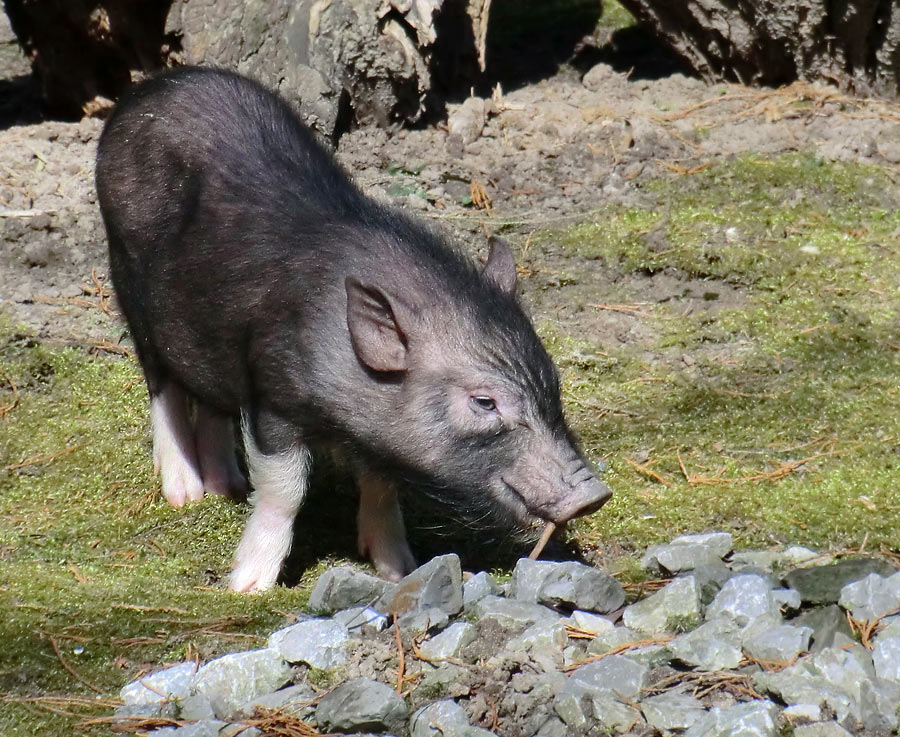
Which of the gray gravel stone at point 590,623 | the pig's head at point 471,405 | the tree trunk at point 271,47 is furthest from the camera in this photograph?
the tree trunk at point 271,47

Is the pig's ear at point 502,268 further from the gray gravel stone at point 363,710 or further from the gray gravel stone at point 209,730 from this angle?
the gray gravel stone at point 209,730

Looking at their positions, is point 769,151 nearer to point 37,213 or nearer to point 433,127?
point 433,127

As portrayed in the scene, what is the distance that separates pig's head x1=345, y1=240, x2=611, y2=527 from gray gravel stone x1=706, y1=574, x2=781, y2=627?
57 centimetres

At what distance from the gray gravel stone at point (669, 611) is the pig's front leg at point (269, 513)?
150 cm

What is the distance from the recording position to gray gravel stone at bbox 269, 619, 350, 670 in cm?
416

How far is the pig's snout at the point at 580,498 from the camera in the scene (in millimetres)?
4707

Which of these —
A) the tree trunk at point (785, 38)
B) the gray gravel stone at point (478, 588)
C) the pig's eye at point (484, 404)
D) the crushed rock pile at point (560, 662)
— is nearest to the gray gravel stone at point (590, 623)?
the crushed rock pile at point (560, 662)

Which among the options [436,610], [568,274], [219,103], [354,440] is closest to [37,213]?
[219,103]

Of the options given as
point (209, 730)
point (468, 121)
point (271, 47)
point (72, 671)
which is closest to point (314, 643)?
point (209, 730)

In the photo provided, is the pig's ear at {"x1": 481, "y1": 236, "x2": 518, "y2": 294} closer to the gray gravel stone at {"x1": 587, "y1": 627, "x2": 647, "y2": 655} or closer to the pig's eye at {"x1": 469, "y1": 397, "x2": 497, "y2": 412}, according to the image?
the pig's eye at {"x1": 469, "y1": 397, "x2": 497, "y2": 412}

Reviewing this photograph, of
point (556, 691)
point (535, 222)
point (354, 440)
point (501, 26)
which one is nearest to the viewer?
point (556, 691)

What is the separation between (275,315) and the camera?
5.09m

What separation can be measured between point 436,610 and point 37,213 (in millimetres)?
4694

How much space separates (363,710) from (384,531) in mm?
1725
